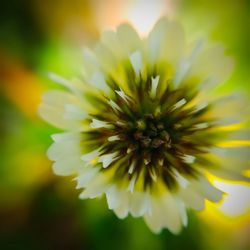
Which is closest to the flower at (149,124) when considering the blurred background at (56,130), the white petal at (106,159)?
the white petal at (106,159)

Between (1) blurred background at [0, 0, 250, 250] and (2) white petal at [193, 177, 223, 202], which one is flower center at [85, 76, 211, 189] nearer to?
(2) white petal at [193, 177, 223, 202]

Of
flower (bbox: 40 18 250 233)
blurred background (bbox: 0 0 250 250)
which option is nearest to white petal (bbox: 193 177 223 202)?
flower (bbox: 40 18 250 233)

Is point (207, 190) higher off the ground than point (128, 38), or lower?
lower

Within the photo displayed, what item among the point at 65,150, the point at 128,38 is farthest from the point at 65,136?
the point at 128,38

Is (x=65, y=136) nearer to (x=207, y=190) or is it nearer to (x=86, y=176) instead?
(x=86, y=176)

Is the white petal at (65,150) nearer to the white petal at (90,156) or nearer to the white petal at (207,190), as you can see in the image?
the white petal at (90,156)

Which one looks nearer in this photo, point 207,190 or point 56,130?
point 207,190
